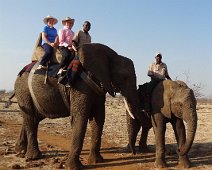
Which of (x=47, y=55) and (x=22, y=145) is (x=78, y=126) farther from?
(x=22, y=145)

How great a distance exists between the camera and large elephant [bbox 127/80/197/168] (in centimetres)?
905

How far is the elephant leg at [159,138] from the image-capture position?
31.1 feet

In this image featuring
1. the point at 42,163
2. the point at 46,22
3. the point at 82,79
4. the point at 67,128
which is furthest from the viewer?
the point at 67,128

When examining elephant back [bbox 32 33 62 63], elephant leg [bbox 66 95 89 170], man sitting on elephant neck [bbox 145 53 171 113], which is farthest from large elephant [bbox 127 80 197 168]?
elephant back [bbox 32 33 62 63]

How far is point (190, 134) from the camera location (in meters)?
8.72

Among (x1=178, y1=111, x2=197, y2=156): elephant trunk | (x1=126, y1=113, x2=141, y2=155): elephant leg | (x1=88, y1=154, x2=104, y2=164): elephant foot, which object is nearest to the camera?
(x1=178, y1=111, x2=197, y2=156): elephant trunk


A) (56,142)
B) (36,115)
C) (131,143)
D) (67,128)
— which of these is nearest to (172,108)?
(131,143)

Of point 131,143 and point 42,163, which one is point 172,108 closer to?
point 131,143

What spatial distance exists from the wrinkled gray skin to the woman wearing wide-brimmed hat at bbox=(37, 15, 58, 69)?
52 centimetres

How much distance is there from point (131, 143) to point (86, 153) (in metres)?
1.54

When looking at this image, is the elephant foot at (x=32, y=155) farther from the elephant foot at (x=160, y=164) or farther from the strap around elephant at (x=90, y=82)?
the elephant foot at (x=160, y=164)

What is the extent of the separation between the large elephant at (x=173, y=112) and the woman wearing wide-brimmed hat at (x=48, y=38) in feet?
9.15

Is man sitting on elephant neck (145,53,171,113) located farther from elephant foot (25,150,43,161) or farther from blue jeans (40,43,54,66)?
elephant foot (25,150,43,161)

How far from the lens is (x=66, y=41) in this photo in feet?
33.8
